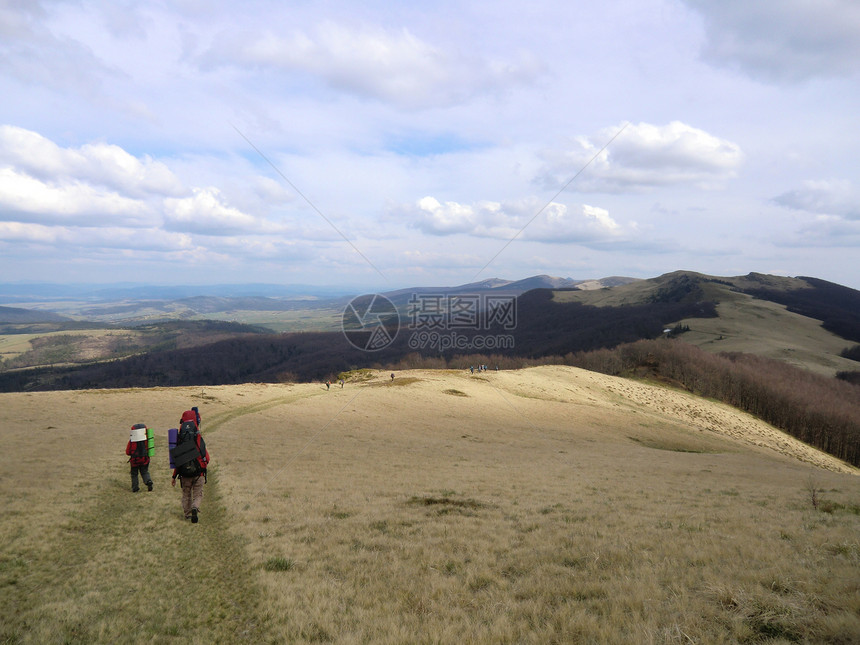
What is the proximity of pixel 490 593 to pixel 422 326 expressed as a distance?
578 feet

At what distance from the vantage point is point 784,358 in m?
126

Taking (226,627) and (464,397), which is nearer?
(226,627)

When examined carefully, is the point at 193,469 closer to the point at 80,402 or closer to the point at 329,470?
the point at 329,470

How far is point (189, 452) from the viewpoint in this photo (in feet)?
43.0

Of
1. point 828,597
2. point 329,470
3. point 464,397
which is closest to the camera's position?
point 828,597

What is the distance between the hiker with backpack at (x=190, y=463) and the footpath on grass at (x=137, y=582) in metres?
0.57

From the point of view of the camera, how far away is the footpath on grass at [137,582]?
7.10 m

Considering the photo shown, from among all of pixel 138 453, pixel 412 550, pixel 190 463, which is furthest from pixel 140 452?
pixel 412 550

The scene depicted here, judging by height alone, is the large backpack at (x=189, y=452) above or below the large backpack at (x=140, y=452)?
above

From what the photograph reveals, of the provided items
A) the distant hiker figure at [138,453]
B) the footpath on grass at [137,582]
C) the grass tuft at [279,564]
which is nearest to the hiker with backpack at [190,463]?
the footpath on grass at [137,582]

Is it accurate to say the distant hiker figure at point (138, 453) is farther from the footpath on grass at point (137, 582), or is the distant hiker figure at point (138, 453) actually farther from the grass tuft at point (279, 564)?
the grass tuft at point (279, 564)

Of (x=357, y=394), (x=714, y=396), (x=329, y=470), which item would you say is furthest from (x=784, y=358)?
(x=329, y=470)

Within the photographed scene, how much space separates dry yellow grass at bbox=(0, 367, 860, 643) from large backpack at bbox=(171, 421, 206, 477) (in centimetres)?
171

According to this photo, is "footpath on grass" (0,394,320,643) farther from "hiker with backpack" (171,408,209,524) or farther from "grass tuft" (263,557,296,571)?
"hiker with backpack" (171,408,209,524)
